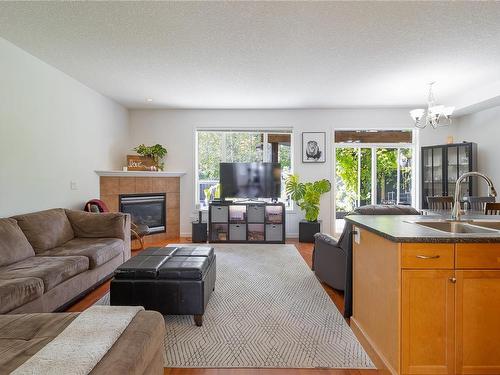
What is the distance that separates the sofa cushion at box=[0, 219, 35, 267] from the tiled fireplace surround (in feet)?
7.24

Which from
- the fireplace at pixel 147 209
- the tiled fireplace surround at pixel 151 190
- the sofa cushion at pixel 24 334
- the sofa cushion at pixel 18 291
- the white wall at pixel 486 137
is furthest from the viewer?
the fireplace at pixel 147 209

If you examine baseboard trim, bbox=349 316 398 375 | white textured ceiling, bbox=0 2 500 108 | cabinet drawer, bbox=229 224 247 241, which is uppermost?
white textured ceiling, bbox=0 2 500 108

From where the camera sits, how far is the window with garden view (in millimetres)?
5914

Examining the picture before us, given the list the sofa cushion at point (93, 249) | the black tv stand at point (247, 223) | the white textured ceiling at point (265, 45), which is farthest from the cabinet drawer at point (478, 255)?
the black tv stand at point (247, 223)

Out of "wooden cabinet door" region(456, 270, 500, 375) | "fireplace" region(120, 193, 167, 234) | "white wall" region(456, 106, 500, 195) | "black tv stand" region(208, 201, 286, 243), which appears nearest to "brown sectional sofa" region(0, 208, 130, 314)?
"fireplace" region(120, 193, 167, 234)

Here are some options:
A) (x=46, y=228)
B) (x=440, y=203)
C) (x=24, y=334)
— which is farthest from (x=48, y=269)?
(x=440, y=203)

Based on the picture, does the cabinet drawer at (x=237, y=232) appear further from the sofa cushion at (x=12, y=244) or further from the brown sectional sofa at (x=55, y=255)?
the sofa cushion at (x=12, y=244)

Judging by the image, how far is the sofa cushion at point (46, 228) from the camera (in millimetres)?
2910

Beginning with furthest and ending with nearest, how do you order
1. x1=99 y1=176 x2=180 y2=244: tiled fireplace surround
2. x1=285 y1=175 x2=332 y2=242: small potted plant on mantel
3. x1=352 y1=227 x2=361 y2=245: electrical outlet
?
x1=285 y1=175 x2=332 y2=242: small potted plant on mantel, x1=99 y1=176 x2=180 y2=244: tiled fireplace surround, x1=352 y1=227 x2=361 y2=245: electrical outlet

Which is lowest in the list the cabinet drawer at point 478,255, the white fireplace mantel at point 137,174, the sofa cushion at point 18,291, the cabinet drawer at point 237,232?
the cabinet drawer at point 237,232

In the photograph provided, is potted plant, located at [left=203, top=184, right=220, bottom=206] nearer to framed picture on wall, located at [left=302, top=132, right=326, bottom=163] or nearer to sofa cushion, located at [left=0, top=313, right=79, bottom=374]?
framed picture on wall, located at [left=302, top=132, right=326, bottom=163]

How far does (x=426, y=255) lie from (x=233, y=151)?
4719 millimetres

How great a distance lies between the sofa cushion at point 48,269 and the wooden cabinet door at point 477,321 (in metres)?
2.92

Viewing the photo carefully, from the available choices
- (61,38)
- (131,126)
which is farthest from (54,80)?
(131,126)
